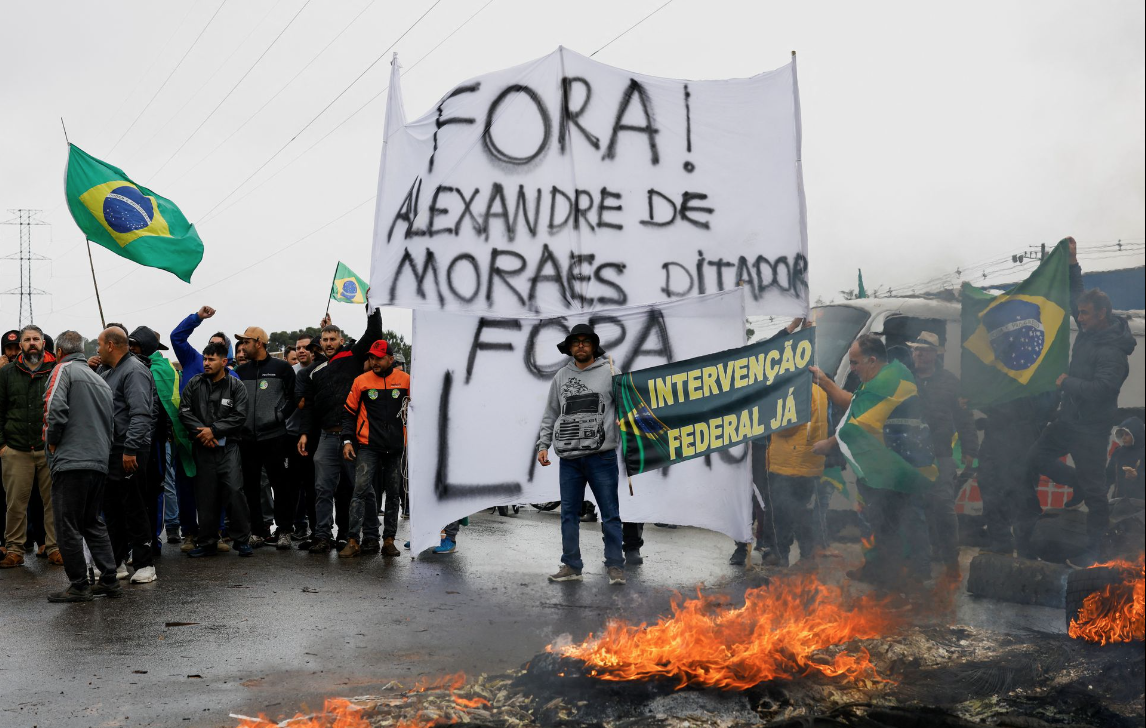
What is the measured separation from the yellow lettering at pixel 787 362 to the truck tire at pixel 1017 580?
5.99 ft

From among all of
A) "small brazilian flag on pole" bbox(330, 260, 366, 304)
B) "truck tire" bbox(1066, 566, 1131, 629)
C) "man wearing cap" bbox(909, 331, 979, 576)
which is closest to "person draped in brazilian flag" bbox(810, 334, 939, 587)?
"man wearing cap" bbox(909, 331, 979, 576)

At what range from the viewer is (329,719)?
3951mm

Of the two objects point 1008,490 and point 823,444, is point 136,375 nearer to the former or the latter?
point 823,444

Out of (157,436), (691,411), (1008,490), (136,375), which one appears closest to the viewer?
(691,411)

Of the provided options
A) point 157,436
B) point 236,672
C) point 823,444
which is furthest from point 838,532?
point 157,436

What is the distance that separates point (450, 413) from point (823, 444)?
2.78 meters

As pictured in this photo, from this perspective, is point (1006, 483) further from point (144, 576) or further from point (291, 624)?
point (144, 576)

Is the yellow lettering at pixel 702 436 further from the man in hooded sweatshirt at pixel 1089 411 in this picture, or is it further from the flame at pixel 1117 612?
the flame at pixel 1117 612

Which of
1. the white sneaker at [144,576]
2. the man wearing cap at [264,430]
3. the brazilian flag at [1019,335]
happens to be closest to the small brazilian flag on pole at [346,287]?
the man wearing cap at [264,430]

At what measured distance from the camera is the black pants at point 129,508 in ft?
24.8

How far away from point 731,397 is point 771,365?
0.33 meters

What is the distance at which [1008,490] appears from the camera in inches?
275

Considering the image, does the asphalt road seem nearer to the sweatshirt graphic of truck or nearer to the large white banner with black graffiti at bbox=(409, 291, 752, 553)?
the large white banner with black graffiti at bbox=(409, 291, 752, 553)

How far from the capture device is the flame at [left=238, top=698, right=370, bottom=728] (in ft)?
12.6
